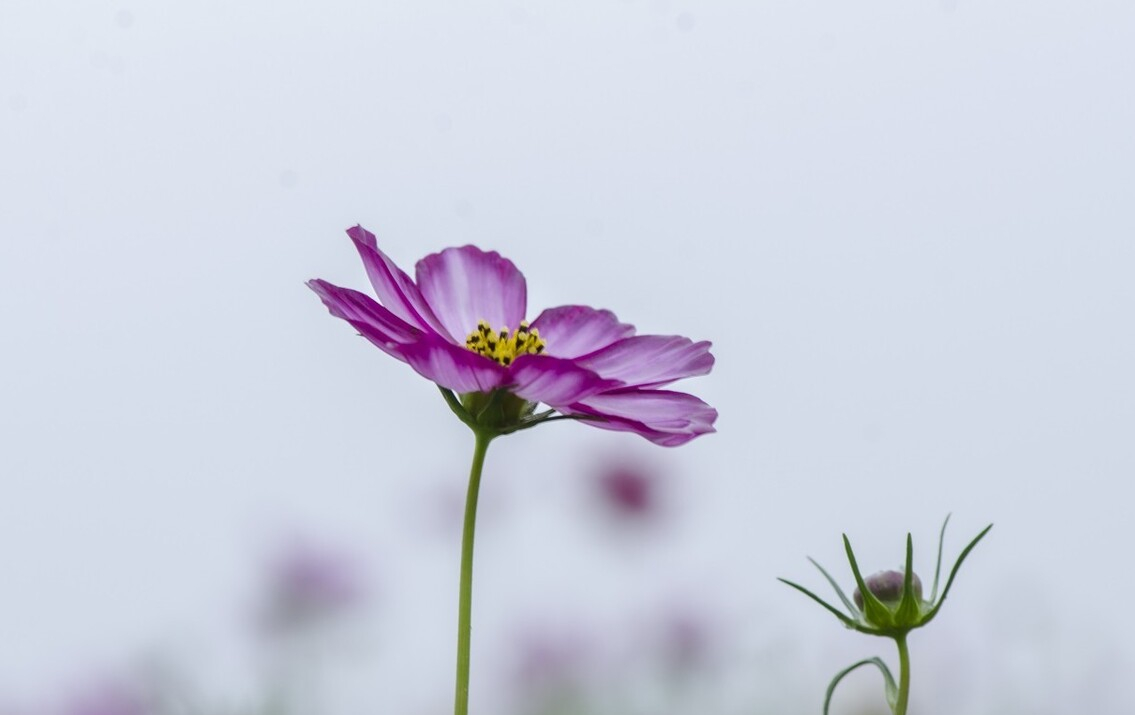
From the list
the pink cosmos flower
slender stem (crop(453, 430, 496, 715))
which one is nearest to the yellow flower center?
the pink cosmos flower

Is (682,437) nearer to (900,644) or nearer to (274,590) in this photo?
(900,644)

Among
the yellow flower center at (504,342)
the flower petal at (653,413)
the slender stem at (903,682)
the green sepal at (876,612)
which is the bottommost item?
the slender stem at (903,682)

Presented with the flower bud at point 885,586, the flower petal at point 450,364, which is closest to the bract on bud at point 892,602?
the flower bud at point 885,586

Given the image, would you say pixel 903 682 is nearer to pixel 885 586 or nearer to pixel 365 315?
pixel 885 586

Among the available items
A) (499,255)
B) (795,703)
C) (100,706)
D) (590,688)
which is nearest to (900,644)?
(499,255)

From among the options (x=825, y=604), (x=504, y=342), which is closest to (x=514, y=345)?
(x=504, y=342)

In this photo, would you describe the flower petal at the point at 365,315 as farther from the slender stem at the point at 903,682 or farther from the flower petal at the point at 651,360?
the slender stem at the point at 903,682
